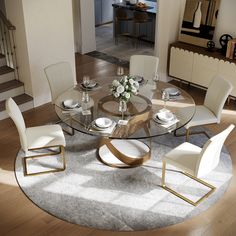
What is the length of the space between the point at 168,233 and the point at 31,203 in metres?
1.45

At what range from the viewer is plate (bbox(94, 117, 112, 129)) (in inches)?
148

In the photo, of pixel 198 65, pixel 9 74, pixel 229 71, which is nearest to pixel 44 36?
pixel 9 74

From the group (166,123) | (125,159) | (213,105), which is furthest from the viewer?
(213,105)

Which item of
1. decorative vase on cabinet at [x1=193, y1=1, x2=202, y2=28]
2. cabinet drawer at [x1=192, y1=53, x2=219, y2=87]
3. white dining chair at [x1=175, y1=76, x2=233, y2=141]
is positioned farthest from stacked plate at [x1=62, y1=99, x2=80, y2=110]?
decorative vase on cabinet at [x1=193, y1=1, x2=202, y2=28]

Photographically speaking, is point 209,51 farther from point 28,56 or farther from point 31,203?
point 31,203

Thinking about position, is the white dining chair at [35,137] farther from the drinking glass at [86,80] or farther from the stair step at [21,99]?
the stair step at [21,99]

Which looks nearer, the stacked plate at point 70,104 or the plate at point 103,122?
the plate at point 103,122

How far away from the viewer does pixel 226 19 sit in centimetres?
600

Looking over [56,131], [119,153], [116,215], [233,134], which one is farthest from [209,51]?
[116,215]

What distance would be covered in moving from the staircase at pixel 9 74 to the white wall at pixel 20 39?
75mm

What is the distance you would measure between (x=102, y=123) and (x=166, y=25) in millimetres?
3196

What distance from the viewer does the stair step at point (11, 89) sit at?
5.63 metres

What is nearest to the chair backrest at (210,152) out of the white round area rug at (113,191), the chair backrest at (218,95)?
the white round area rug at (113,191)

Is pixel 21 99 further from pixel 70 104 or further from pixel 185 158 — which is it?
pixel 185 158
